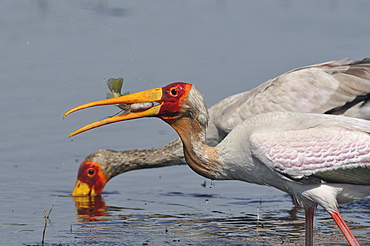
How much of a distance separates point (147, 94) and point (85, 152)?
3.79 meters

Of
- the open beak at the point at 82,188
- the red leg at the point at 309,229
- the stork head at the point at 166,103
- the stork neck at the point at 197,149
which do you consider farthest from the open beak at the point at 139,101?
the open beak at the point at 82,188

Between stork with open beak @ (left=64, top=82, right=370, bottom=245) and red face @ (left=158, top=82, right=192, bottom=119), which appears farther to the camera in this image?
red face @ (left=158, top=82, right=192, bottom=119)

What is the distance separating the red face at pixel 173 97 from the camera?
7234 mm

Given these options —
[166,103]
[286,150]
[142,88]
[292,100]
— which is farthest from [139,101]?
[292,100]

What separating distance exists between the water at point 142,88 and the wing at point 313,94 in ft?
2.93

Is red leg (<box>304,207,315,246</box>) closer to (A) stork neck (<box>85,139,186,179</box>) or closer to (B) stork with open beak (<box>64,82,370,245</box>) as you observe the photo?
(B) stork with open beak (<box>64,82,370,245</box>)

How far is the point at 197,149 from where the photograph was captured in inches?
286

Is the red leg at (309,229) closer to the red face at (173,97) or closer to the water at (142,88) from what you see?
the water at (142,88)

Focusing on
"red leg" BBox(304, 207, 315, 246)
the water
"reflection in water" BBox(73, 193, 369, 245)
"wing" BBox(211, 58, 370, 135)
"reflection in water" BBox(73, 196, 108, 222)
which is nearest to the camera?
"red leg" BBox(304, 207, 315, 246)

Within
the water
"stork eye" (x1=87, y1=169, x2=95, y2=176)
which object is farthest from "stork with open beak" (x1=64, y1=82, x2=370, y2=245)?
"stork eye" (x1=87, y1=169, x2=95, y2=176)

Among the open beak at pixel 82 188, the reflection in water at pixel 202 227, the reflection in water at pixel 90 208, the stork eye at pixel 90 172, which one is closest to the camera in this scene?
the reflection in water at pixel 202 227

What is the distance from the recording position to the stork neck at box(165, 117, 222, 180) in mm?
7203

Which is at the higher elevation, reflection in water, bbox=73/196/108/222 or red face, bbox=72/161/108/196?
red face, bbox=72/161/108/196

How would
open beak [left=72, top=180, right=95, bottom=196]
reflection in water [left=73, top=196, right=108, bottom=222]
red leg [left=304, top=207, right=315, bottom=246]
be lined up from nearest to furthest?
red leg [left=304, top=207, right=315, bottom=246] → reflection in water [left=73, top=196, right=108, bottom=222] → open beak [left=72, top=180, right=95, bottom=196]
